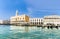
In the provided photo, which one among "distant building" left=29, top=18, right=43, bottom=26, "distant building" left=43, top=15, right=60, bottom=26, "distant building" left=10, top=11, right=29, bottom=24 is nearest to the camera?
"distant building" left=43, top=15, right=60, bottom=26

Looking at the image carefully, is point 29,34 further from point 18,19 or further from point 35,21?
point 18,19

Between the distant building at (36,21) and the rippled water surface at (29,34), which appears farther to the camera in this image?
the distant building at (36,21)

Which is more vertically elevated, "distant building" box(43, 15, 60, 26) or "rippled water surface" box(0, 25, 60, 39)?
"distant building" box(43, 15, 60, 26)

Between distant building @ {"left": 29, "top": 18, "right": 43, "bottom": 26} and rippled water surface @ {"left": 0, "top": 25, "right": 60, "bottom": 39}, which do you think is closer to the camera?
rippled water surface @ {"left": 0, "top": 25, "right": 60, "bottom": 39}

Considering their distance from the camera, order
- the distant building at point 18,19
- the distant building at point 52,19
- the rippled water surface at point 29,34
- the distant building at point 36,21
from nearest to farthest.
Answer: the rippled water surface at point 29,34
the distant building at point 52,19
the distant building at point 36,21
the distant building at point 18,19

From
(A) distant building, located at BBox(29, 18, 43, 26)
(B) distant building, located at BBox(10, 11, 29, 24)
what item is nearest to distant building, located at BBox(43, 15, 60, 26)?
(A) distant building, located at BBox(29, 18, 43, 26)

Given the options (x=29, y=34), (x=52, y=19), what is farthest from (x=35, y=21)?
(x=29, y=34)

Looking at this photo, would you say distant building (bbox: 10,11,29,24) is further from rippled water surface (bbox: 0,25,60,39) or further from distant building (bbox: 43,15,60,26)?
rippled water surface (bbox: 0,25,60,39)

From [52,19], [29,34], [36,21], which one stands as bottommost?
[29,34]

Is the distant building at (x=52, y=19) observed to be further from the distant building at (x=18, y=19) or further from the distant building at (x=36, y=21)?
the distant building at (x=18, y=19)

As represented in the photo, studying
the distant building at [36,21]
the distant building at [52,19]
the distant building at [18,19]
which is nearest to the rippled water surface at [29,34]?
the distant building at [52,19]

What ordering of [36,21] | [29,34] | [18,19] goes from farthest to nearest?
[18,19] → [36,21] → [29,34]

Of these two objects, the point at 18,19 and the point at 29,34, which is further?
the point at 18,19

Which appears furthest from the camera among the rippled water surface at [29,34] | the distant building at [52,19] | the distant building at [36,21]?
the distant building at [36,21]
